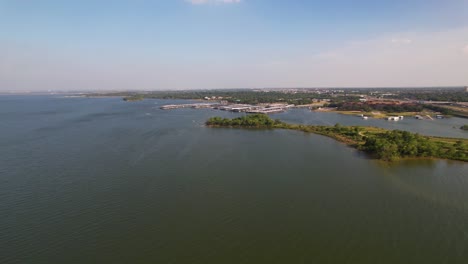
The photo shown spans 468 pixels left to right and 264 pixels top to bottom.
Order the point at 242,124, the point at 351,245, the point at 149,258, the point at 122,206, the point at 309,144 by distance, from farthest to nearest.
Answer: the point at 242,124
the point at 309,144
the point at 122,206
the point at 351,245
the point at 149,258

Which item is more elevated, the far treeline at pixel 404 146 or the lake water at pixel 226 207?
the far treeline at pixel 404 146

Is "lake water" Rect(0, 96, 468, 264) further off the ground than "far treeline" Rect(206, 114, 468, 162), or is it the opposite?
"far treeline" Rect(206, 114, 468, 162)

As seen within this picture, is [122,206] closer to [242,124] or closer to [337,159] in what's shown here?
[337,159]

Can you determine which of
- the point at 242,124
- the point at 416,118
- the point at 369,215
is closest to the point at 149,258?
the point at 369,215

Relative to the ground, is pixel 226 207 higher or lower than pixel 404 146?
lower

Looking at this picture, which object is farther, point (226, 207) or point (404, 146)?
point (404, 146)

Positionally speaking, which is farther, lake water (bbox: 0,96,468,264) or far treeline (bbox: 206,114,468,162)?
far treeline (bbox: 206,114,468,162)

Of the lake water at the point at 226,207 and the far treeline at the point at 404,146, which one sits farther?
the far treeline at the point at 404,146

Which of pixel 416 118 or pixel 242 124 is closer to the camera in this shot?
pixel 242 124
